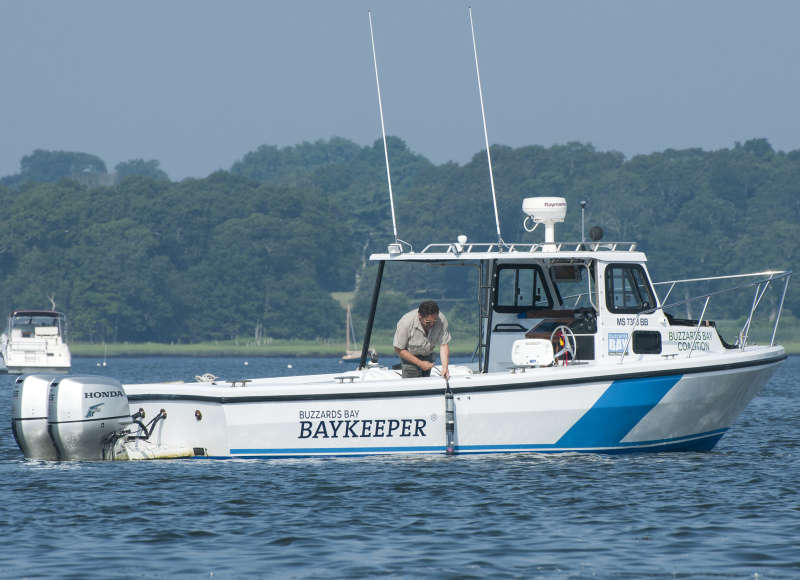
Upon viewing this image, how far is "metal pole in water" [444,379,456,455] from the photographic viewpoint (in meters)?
16.5

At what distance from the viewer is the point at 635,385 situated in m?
16.5

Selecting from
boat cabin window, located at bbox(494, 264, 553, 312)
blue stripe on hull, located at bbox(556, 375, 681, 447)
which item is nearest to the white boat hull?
blue stripe on hull, located at bbox(556, 375, 681, 447)

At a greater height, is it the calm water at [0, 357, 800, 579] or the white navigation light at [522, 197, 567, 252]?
the white navigation light at [522, 197, 567, 252]

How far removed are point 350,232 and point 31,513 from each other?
4996 inches

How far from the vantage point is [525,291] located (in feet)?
60.4

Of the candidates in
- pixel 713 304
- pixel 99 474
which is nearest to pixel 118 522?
pixel 99 474

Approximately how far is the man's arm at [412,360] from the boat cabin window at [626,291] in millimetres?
2303

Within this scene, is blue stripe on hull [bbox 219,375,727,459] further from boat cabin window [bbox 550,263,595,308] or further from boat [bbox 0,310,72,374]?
boat [bbox 0,310,72,374]

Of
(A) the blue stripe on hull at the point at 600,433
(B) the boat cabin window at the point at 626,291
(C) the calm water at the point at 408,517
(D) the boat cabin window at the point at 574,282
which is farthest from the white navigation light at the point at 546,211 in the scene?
(C) the calm water at the point at 408,517

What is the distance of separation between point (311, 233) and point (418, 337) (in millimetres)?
113790

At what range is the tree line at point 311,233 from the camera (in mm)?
120500

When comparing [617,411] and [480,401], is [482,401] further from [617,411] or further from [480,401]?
[617,411]

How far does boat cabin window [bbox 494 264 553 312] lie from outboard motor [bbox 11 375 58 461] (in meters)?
5.61

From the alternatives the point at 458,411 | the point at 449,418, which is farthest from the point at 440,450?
the point at 458,411
